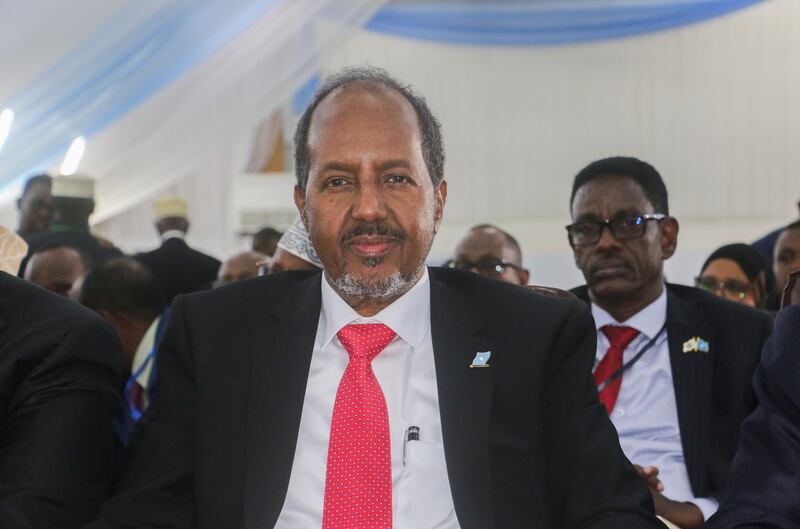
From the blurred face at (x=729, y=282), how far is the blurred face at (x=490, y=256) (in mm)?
863

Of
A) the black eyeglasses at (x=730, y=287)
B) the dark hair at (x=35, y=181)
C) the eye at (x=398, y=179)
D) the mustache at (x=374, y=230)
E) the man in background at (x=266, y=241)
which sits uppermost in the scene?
the dark hair at (x=35, y=181)

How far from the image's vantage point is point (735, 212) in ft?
28.1

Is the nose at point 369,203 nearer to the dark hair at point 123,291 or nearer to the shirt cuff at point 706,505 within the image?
the shirt cuff at point 706,505

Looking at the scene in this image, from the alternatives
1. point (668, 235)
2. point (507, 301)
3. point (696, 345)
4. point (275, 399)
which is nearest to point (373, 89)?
point (507, 301)

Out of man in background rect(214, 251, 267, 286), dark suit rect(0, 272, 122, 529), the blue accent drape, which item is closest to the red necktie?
dark suit rect(0, 272, 122, 529)

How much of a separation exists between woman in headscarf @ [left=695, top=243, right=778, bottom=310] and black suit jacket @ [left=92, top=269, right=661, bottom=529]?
2878 mm

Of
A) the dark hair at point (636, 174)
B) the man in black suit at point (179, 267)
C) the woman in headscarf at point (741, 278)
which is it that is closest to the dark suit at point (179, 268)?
the man in black suit at point (179, 267)

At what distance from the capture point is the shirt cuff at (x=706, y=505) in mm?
2537

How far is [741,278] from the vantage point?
15.4ft

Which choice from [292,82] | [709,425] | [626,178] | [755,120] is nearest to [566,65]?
[755,120]

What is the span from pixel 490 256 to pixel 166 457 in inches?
102

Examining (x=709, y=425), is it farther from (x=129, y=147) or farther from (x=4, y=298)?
(x=129, y=147)

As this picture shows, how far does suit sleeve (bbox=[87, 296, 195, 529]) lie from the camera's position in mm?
1845

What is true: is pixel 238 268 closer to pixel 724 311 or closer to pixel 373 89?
pixel 724 311
